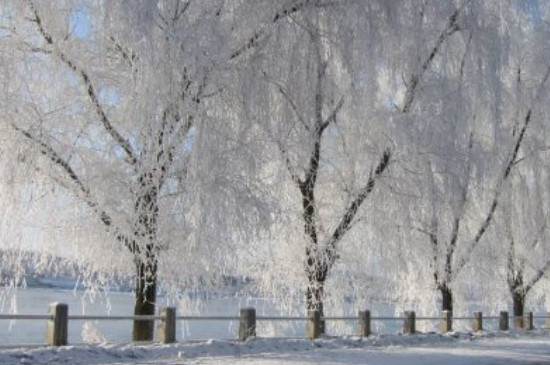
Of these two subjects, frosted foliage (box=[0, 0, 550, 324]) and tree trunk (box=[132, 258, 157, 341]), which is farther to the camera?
tree trunk (box=[132, 258, 157, 341])

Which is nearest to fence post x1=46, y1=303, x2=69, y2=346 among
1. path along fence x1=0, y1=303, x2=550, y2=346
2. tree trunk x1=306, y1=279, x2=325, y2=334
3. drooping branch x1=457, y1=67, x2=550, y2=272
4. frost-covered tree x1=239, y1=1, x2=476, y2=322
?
path along fence x1=0, y1=303, x2=550, y2=346

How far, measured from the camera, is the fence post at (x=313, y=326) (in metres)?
15.9

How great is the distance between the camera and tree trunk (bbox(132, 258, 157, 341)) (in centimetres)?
1308

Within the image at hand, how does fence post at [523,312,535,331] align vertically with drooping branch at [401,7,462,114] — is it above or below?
below

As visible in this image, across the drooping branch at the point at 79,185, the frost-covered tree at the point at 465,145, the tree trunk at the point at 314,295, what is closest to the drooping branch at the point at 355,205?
the tree trunk at the point at 314,295

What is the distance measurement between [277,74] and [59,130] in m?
4.34

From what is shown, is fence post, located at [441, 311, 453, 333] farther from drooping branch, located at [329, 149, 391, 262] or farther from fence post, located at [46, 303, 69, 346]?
fence post, located at [46, 303, 69, 346]

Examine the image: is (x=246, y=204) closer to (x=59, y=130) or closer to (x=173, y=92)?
(x=173, y=92)

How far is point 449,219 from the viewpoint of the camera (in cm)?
1933

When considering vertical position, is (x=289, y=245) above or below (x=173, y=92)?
below

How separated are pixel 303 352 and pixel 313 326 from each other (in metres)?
2.64

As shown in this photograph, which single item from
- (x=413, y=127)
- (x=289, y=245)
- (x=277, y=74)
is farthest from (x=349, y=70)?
(x=289, y=245)

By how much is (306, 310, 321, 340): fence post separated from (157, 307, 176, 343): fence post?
13.0 ft

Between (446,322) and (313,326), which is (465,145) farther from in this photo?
(313,326)
